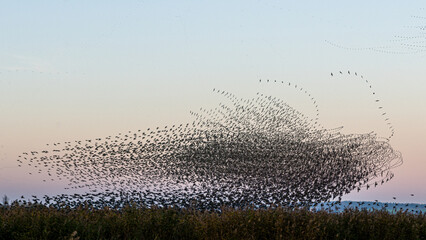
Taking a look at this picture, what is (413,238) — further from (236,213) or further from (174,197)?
(174,197)

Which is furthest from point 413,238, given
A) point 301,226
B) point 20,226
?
point 20,226

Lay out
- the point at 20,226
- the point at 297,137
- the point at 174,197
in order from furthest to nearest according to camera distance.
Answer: the point at 297,137, the point at 174,197, the point at 20,226

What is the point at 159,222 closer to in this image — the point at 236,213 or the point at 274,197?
the point at 236,213

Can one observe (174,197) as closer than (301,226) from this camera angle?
No

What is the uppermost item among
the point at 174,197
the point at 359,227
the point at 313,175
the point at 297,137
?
the point at 297,137

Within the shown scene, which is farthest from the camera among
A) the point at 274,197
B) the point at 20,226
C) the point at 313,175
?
the point at 313,175

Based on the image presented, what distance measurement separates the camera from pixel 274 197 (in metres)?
22.8

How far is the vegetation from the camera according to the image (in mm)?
10852

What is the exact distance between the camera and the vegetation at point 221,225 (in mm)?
10852

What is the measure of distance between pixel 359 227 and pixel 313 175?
44.5ft

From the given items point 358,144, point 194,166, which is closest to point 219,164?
point 194,166

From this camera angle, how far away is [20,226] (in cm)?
1091

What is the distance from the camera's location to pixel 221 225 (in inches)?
444

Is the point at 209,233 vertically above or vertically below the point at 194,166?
below
